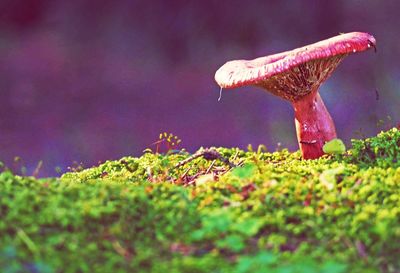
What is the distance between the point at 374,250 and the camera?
1766 millimetres

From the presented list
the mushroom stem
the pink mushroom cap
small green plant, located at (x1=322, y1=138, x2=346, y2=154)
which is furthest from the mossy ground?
the mushroom stem

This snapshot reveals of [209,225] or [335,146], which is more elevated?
[335,146]

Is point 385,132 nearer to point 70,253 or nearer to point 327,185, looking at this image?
point 327,185

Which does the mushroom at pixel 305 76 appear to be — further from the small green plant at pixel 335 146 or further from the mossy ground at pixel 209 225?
the mossy ground at pixel 209 225

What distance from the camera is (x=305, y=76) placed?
305 centimetres

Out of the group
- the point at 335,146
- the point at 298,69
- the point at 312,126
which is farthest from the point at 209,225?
the point at 312,126

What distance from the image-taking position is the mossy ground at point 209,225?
1618 mm

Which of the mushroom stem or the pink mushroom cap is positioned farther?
the mushroom stem

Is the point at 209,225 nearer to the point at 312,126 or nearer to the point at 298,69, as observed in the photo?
the point at 298,69

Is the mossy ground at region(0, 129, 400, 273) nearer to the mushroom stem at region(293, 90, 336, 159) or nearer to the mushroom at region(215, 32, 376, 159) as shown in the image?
the mushroom at region(215, 32, 376, 159)

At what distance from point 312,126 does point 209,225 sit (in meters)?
1.71

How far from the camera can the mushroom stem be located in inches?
132

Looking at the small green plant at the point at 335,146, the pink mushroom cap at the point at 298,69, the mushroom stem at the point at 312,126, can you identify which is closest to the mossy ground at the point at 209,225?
Answer: the small green plant at the point at 335,146

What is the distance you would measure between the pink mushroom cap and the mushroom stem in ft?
0.23
